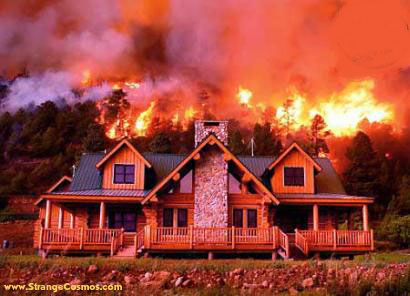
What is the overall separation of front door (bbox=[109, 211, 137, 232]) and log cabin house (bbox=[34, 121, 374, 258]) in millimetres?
59

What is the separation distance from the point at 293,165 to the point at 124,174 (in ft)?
34.3

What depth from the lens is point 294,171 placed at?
1138 inches

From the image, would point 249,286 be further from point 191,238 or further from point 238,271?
point 191,238

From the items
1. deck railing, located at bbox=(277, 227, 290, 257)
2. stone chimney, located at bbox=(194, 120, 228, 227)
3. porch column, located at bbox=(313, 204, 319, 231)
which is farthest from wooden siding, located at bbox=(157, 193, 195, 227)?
porch column, located at bbox=(313, 204, 319, 231)

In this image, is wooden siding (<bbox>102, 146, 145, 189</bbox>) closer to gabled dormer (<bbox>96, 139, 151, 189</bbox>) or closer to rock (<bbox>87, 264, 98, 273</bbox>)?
gabled dormer (<bbox>96, 139, 151, 189</bbox>)

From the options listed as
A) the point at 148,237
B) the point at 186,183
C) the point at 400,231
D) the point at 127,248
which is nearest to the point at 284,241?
the point at 186,183

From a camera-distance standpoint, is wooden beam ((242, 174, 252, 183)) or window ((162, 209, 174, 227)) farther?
window ((162, 209, 174, 227))

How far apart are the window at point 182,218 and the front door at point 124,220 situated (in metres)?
2.89

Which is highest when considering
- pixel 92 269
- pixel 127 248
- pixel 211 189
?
pixel 211 189

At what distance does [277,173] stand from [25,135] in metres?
74.5

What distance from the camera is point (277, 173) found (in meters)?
28.8

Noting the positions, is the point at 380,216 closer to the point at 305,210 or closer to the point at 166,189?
the point at 305,210

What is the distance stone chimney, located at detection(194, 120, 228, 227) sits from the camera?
26031 mm

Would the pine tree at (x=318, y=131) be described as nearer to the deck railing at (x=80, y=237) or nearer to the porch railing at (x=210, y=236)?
the porch railing at (x=210, y=236)
